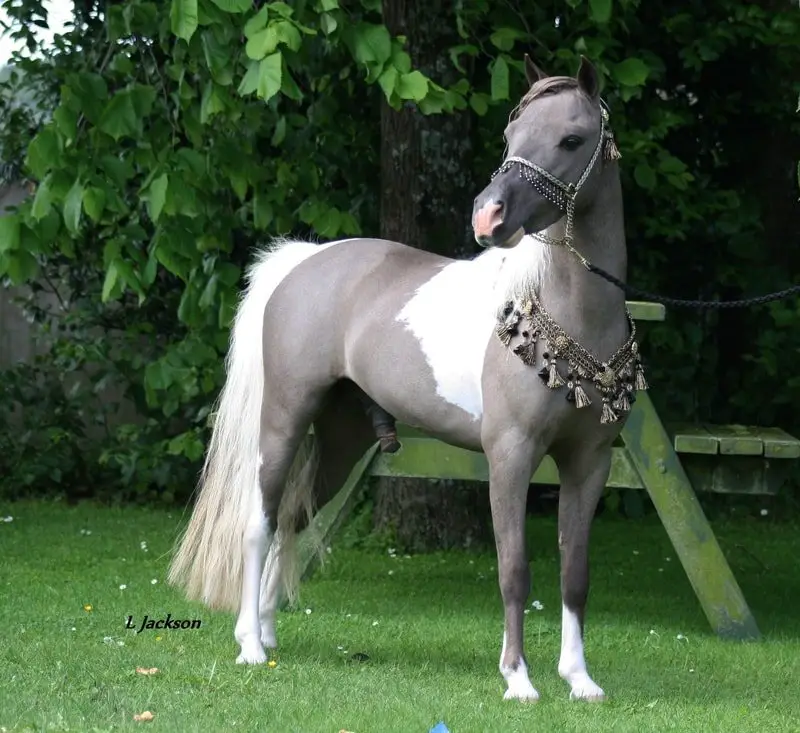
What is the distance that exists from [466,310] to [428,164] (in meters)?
2.58

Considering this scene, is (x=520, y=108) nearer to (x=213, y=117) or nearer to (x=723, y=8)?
(x=213, y=117)

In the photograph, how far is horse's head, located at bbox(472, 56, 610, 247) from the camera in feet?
11.8

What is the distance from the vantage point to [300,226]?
25.3ft

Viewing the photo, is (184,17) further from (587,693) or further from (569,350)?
(587,693)

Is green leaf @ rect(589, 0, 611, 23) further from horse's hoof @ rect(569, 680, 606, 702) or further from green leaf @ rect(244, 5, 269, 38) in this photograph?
horse's hoof @ rect(569, 680, 606, 702)

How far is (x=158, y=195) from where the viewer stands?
5180 millimetres

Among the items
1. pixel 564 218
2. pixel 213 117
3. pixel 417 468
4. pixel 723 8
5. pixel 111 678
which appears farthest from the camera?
pixel 723 8

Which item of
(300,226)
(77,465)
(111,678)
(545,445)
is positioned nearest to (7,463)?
(77,465)

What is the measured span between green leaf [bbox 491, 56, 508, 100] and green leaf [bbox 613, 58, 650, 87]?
0.53 m

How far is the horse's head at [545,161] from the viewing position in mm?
3609

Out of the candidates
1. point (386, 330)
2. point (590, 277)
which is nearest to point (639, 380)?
point (590, 277)

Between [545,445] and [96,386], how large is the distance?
17.6 feet

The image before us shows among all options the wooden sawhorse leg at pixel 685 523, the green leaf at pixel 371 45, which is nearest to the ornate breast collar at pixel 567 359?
the wooden sawhorse leg at pixel 685 523

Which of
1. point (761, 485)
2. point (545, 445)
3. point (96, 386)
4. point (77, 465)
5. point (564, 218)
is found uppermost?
point (564, 218)
